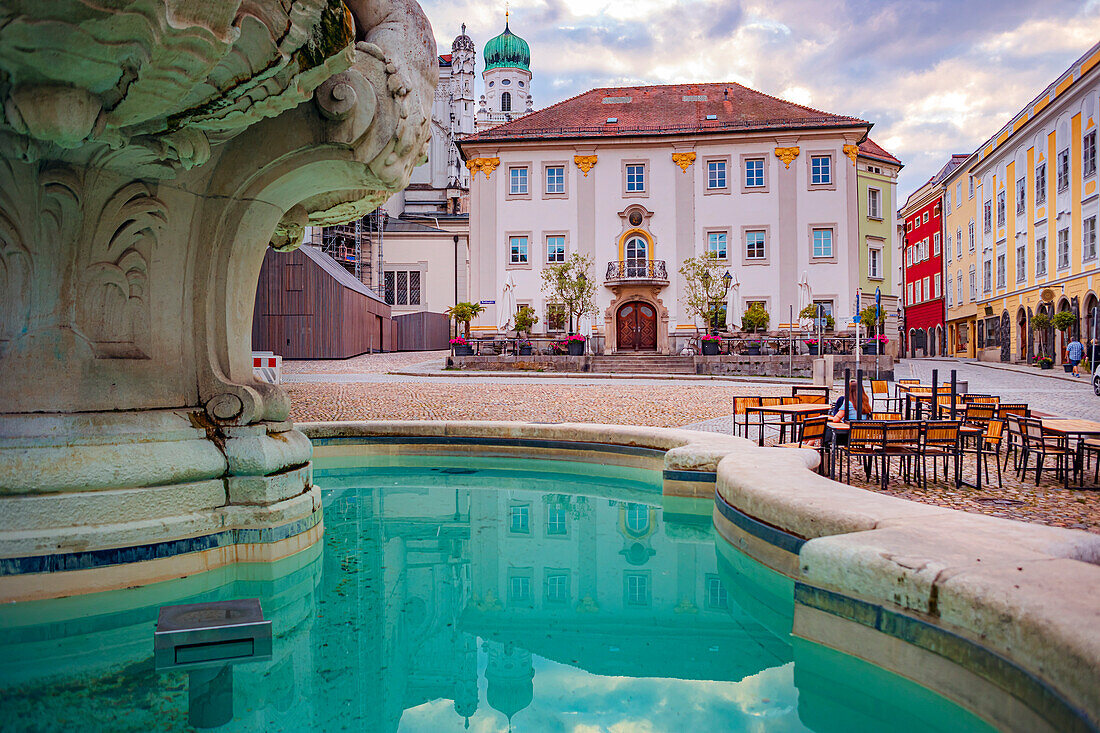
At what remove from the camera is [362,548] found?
518cm

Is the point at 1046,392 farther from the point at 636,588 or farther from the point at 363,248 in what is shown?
the point at 363,248

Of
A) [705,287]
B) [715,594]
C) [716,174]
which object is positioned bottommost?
[715,594]

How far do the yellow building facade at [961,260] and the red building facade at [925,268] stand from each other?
1529mm

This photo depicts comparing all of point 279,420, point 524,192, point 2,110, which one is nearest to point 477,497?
point 279,420

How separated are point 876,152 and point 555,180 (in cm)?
2322

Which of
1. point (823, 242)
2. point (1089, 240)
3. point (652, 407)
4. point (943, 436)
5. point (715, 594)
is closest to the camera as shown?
point (715, 594)

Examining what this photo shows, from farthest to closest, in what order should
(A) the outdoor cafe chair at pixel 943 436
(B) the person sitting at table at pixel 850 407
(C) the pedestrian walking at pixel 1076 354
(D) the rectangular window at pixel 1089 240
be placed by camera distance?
(D) the rectangular window at pixel 1089 240, (C) the pedestrian walking at pixel 1076 354, (B) the person sitting at table at pixel 850 407, (A) the outdoor cafe chair at pixel 943 436

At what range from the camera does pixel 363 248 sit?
5556 cm

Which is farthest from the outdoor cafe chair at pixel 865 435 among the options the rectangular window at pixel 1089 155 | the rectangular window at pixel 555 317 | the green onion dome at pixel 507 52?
the green onion dome at pixel 507 52

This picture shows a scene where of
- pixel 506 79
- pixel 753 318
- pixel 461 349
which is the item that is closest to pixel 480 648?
pixel 461 349

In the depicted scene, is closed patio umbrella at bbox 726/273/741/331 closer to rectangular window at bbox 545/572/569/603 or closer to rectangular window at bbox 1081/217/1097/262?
rectangular window at bbox 1081/217/1097/262

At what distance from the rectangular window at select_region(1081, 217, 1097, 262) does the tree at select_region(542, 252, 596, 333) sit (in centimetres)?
2077

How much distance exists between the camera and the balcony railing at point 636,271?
124ft

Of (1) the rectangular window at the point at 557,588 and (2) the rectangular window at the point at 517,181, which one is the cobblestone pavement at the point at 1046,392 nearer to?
(1) the rectangular window at the point at 557,588
